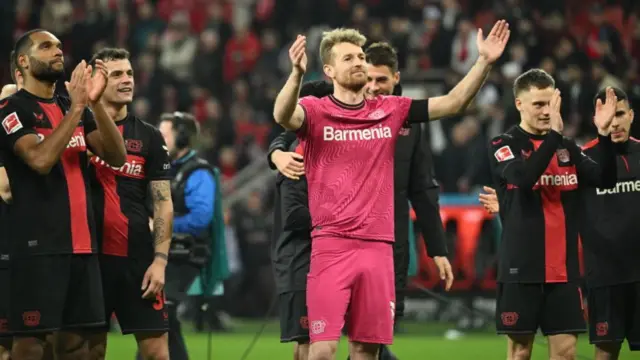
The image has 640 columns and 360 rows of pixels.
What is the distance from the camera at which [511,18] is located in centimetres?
1927

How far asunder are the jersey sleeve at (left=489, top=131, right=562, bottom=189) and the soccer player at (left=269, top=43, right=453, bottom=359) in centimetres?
58

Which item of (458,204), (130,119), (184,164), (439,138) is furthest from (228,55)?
(130,119)

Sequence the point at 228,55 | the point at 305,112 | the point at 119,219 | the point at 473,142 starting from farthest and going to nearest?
the point at 228,55 < the point at 473,142 < the point at 119,219 < the point at 305,112

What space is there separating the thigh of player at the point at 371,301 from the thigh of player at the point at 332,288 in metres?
0.05

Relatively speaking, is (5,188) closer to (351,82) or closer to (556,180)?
(351,82)

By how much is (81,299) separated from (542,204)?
314 cm

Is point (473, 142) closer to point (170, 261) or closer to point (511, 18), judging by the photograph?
point (511, 18)

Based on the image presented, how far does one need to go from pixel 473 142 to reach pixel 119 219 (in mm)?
10183

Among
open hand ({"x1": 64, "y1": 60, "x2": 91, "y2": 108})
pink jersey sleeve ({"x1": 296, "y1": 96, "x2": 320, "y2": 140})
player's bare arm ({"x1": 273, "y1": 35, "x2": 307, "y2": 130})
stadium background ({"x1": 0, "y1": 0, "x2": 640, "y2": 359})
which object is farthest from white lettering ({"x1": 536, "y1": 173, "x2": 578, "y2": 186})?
stadium background ({"x1": 0, "y1": 0, "x2": 640, "y2": 359})

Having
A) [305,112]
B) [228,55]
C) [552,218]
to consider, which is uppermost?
[228,55]

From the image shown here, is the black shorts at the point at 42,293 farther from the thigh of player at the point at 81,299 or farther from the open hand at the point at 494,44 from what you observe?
the open hand at the point at 494,44

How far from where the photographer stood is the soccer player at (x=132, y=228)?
7730 millimetres

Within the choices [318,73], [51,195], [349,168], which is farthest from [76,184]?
[318,73]

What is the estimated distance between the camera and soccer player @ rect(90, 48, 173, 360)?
25.4 feet
